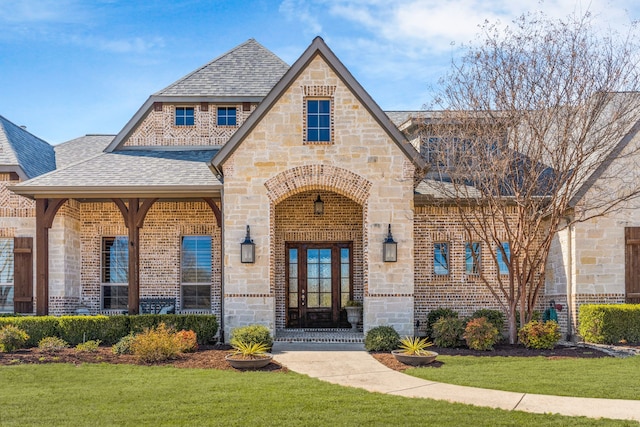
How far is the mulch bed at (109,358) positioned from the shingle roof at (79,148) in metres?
7.78

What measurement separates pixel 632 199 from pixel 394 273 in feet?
20.0

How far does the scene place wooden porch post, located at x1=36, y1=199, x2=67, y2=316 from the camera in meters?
15.3

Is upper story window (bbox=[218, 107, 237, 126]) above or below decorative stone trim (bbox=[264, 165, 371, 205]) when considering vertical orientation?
above

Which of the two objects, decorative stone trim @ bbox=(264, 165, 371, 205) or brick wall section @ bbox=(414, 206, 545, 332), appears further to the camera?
brick wall section @ bbox=(414, 206, 545, 332)

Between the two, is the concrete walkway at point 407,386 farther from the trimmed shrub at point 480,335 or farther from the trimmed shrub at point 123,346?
the trimmed shrub at point 123,346

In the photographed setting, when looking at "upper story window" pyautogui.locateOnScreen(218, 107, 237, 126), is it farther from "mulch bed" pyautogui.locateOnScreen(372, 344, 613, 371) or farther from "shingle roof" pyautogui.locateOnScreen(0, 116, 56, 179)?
"mulch bed" pyautogui.locateOnScreen(372, 344, 613, 371)

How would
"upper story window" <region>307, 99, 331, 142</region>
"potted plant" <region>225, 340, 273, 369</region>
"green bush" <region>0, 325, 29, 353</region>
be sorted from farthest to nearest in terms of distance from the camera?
"upper story window" <region>307, 99, 331, 142</region> → "green bush" <region>0, 325, 29, 353</region> → "potted plant" <region>225, 340, 273, 369</region>

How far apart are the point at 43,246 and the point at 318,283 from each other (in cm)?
703

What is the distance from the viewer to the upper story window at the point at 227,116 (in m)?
18.7

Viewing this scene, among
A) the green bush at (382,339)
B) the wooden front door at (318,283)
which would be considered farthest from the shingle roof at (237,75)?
the green bush at (382,339)

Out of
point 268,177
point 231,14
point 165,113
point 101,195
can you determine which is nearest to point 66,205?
point 101,195

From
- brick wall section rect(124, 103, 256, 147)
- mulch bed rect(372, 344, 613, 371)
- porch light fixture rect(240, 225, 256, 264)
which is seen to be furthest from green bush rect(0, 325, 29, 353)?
mulch bed rect(372, 344, 613, 371)

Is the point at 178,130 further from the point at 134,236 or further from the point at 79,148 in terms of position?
the point at 134,236

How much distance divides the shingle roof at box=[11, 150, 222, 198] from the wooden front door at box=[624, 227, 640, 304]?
982 cm
